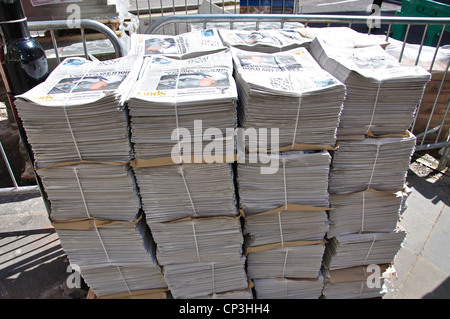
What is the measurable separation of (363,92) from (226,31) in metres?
1.51

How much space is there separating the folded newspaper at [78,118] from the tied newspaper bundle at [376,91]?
149 cm

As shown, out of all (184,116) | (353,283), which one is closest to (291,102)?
(184,116)

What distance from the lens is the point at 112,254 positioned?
255 cm

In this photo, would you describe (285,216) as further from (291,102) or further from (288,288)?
(291,102)

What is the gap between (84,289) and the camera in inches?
121

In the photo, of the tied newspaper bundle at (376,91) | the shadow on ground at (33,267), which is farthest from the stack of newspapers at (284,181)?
the shadow on ground at (33,267)

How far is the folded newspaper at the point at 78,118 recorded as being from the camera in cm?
199

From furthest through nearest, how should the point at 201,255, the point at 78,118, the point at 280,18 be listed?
the point at 280,18 < the point at 201,255 < the point at 78,118

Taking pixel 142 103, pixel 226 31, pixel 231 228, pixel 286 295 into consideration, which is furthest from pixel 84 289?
pixel 226 31

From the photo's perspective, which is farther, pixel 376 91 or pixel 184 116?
pixel 376 91

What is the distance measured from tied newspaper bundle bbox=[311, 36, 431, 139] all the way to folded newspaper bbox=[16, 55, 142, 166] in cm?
149

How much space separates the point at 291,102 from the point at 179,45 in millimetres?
1255

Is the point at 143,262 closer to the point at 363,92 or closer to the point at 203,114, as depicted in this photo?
the point at 203,114

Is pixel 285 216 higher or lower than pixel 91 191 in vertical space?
lower
